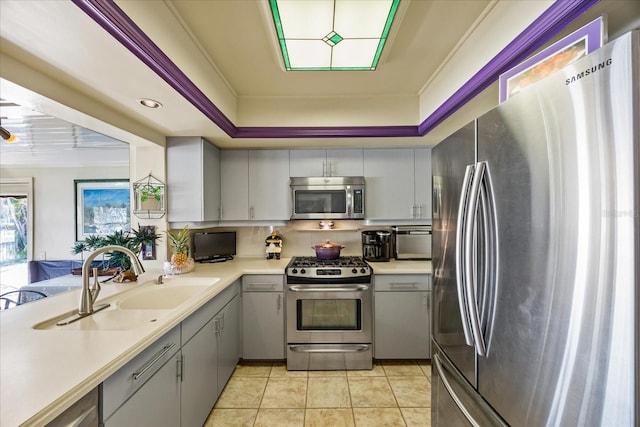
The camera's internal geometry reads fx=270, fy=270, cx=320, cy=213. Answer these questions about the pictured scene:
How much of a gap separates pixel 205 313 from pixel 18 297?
43.1 inches

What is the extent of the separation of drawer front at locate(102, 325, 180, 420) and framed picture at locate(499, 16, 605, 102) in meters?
1.93

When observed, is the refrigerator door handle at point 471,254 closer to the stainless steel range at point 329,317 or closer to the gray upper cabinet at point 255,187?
the stainless steel range at point 329,317

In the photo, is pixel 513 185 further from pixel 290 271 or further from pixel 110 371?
pixel 290 271

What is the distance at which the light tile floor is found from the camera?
190 centimetres

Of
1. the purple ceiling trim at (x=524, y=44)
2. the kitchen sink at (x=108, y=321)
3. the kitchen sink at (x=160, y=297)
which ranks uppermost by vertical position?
the purple ceiling trim at (x=524, y=44)

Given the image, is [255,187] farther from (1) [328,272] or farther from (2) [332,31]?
(2) [332,31]

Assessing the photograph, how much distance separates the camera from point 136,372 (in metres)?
1.11

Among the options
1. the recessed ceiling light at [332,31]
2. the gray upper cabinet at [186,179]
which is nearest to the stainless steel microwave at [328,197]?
the gray upper cabinet at [186,179]

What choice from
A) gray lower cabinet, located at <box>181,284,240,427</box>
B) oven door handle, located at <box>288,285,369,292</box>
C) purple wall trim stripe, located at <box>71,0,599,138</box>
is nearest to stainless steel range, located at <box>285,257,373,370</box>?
oven door handle, located at <box>288,285,369,292</box>

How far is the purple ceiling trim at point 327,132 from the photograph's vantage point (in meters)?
2.52

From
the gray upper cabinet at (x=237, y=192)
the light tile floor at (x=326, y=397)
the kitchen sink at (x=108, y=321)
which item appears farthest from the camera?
the gray upper cabinet at (x=237, y=192)

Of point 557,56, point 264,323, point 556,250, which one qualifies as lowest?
point 264,323

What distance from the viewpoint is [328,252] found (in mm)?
2834

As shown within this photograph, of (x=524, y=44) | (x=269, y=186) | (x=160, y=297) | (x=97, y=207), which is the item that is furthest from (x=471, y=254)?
(x=97, y=207)
